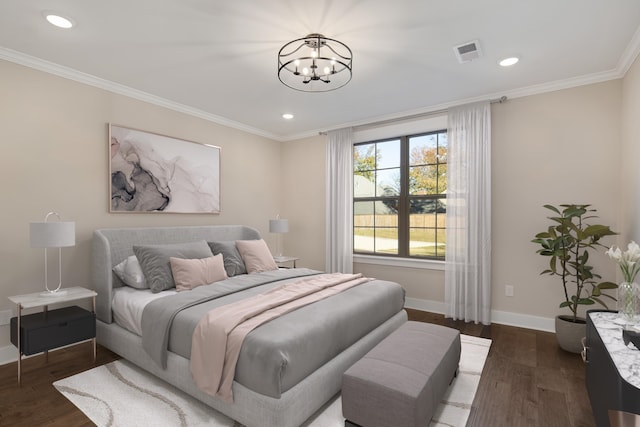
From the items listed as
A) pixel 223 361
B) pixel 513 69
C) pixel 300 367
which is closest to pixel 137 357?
pixel 223 361

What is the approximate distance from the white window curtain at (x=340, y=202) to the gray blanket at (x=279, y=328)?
165 cm

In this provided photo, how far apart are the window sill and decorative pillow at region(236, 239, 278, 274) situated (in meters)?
1.54

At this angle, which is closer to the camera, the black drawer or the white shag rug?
the white shag rug

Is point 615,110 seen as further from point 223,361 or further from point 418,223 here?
point 223,361

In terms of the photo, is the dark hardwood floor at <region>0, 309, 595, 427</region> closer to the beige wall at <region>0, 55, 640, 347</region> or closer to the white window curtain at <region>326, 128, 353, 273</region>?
the beige wall at <region>0, 55, 640, 347</region>

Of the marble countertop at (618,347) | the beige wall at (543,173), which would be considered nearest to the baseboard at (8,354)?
the marble countertop at (618,347)

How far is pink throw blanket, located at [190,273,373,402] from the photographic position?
193 cm

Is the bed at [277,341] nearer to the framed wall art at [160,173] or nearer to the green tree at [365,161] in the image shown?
the framed wall art at [160,173]

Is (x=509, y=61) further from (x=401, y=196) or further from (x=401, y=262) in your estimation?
(x=401, y=262)

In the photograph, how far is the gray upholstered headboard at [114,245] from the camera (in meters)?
3.04

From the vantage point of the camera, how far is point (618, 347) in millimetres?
1677

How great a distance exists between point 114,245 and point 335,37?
2.95m

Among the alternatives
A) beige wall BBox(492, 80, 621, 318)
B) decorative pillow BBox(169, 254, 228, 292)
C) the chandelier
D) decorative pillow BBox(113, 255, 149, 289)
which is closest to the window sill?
beige wall BBox(492, 80, 621, 318)

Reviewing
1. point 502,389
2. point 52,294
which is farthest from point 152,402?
point 502,389
